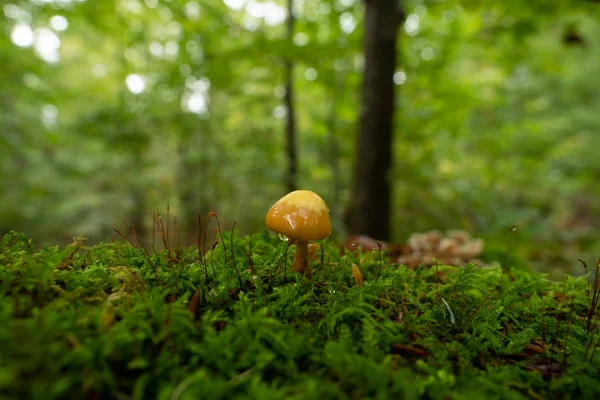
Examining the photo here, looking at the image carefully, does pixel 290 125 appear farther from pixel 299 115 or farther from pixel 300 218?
pixel 300 218

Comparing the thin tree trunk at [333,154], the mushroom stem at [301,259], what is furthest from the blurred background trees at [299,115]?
the mushroom stem at [301,259]

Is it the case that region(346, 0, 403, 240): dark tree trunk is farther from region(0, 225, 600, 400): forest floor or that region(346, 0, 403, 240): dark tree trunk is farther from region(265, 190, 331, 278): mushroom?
region(265, 190, 331, 278): mushroom

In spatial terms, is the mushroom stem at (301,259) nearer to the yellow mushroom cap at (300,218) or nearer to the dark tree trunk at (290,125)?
the yellow mushroom cap at (300,218)

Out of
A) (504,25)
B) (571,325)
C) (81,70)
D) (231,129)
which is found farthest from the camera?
(81,70)

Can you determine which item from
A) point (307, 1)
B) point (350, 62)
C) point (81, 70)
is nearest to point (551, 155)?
point (350, 62)

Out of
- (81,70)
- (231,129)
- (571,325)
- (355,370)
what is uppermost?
(81,70)

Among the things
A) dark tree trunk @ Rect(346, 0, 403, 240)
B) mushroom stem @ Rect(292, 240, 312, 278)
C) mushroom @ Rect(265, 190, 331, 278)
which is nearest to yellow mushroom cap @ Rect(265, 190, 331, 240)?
mushroom @ Rect(265, 190, 331, 278)

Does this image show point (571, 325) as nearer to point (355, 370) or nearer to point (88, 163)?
point (355, 370)
